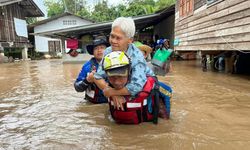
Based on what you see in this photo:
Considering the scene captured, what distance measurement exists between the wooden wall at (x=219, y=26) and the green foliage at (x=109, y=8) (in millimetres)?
19976

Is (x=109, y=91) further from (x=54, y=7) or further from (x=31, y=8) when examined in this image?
(x=54, y=7)

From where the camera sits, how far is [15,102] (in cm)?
536

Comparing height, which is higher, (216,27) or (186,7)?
(186,7)

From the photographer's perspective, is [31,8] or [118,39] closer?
[118,39]

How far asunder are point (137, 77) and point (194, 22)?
8.46m

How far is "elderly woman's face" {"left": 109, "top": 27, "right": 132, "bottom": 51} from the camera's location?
10.1 ft

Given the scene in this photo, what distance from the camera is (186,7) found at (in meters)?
12.2

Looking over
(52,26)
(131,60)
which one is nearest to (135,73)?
(131,60)

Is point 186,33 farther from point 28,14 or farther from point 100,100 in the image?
point 28,14

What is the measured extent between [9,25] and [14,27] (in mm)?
1172

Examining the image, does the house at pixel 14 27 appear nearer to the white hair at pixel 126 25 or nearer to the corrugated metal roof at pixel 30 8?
the corrugated metal roof at pixel 30 8

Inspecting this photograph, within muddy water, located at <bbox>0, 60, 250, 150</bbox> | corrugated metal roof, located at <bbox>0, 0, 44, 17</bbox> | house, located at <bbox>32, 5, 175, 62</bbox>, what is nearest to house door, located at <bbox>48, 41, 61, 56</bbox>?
corrugated metal roof, located at <bbox>0, 0, 44, 17</bbox>

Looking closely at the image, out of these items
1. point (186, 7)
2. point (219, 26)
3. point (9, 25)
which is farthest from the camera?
point (9, 25)

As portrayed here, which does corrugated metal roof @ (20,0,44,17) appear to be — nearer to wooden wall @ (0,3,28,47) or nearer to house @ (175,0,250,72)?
wooden wall @ (0,3,28,47)
